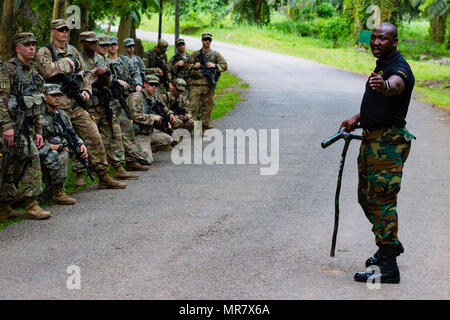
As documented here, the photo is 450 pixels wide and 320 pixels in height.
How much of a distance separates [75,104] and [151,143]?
2954 millimetres

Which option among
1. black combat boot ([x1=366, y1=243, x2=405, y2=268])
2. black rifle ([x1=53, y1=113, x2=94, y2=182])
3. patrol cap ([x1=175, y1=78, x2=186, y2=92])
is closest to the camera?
black combat boot ([x1=366, y1=243, x2=405, y2=268])

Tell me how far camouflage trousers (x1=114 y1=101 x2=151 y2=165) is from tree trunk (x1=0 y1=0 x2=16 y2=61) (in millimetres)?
2481

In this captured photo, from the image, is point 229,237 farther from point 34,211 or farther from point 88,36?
point 88,36

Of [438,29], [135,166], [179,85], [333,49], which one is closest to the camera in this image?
[135,166]

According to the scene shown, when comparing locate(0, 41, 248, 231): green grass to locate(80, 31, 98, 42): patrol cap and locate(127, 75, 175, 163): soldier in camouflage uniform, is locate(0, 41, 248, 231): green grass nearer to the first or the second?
locate(127, 75, 175, 163): soldier in camouflage uniform

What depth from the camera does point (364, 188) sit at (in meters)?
5.64

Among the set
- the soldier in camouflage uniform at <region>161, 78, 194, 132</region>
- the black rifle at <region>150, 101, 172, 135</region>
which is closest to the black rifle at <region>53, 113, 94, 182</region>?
the black rifle at <region>150, 101, 172, 135</region>

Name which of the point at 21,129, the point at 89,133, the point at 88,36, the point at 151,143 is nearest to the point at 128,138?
the point at 89,133

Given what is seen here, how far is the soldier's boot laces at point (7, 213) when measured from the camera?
25.0ft

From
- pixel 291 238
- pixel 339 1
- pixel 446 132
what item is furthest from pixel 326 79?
pixel 339 1

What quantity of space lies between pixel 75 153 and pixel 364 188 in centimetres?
407

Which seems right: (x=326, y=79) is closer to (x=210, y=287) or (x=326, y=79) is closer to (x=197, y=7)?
(x=210, y=287)

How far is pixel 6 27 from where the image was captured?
10.9 m

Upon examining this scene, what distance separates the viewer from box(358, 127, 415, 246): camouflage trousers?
536cm
